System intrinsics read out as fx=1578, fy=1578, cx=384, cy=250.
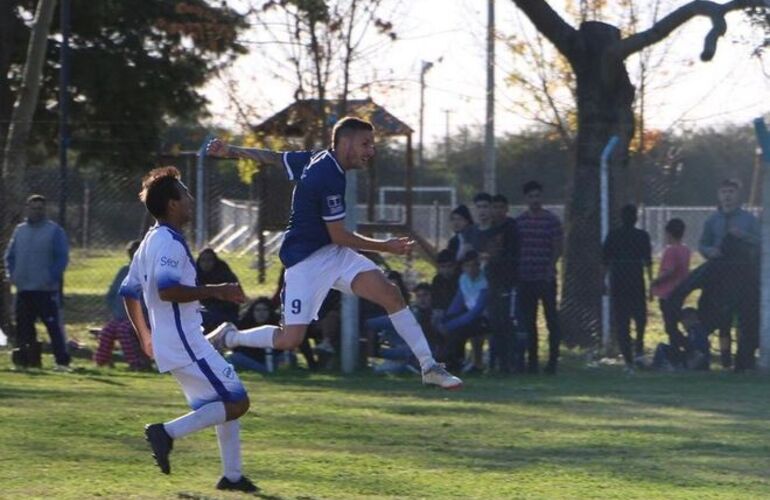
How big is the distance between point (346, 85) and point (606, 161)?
5598mm

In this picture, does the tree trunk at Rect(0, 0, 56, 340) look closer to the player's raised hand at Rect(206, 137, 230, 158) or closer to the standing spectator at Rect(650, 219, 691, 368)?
the standing spectator at Rect(650, 219, 691, 368)

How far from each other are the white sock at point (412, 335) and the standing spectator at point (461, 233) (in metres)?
7.02

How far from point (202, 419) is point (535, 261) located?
8827 mm

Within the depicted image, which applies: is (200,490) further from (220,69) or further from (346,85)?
(220,69)

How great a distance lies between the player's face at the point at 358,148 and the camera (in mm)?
9242

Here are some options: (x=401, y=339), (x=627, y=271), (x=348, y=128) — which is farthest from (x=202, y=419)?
(x=627, y=271)

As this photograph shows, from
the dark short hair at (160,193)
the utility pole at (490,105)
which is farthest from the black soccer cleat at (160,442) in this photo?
the utility pole at (490,105)

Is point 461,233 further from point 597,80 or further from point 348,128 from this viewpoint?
point 348,128

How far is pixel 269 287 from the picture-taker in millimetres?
20531

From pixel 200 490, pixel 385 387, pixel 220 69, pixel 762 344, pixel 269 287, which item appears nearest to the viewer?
pixel 200 490

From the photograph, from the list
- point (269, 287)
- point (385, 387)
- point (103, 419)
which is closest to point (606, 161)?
point (385, 387)

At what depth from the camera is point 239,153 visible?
9422mm

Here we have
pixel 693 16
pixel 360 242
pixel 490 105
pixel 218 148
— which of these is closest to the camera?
pixel 218 148

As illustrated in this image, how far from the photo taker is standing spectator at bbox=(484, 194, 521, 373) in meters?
16.7
